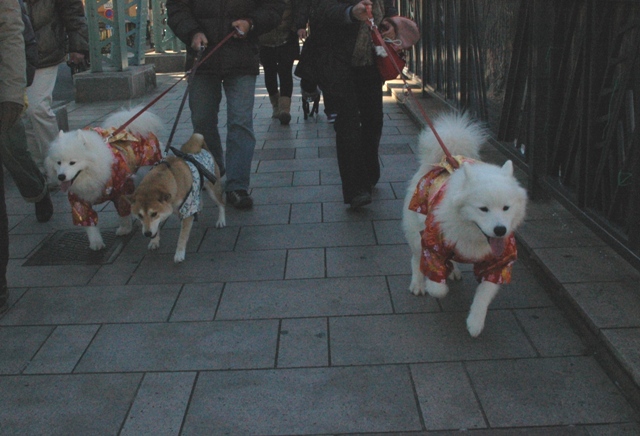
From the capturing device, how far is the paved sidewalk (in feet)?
9.54

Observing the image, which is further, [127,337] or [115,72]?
[115,72]

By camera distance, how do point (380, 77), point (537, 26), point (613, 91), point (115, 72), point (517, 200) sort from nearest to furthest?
point (517, 200) < point (613, 91) < point (537, 26) < point (380, 77) < point (115, 72)

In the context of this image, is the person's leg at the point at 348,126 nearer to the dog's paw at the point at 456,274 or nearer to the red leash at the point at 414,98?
the red leash at the point at 414,98

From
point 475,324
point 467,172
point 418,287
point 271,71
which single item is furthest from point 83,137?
point 271,71

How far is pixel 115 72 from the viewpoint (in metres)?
12.1

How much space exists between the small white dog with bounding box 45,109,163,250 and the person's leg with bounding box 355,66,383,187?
1.87 meters

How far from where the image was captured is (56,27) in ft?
20.3

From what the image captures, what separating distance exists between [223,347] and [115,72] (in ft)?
31.9

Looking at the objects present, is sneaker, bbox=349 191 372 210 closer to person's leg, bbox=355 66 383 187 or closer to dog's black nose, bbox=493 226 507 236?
person's leg, bbox=355 66 383 187

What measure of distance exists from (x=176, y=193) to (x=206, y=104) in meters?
1.29

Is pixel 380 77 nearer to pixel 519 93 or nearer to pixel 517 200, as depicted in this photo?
pixel 519 93

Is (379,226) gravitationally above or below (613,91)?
below

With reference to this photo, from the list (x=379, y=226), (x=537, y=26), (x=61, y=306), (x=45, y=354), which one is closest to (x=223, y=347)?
(x=45, y=354)

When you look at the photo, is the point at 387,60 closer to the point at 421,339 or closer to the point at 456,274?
the point at 456,274
